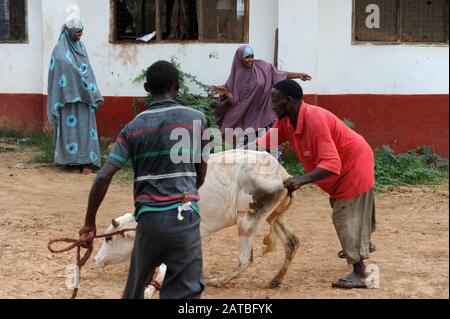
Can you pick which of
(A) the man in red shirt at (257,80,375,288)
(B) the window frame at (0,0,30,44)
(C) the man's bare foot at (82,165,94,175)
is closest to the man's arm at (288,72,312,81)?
(C) the man's bare foot at (82,165,94,175)

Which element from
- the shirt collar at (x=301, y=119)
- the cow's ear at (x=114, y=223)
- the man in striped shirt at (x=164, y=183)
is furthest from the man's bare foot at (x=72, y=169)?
the man in striped shirt at (x=164, y=183)

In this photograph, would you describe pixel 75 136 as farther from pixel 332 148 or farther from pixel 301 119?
pixel 332 148

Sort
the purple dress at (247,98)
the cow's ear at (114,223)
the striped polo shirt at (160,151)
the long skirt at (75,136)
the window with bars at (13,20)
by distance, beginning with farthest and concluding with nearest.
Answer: the window with bars at (13,20) < the long skirt at (75,136) < the purple dress at (247,98) < the cow's ear at (114,223) < the striped polo shirt at (160,151)

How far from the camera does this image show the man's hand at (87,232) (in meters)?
3.92

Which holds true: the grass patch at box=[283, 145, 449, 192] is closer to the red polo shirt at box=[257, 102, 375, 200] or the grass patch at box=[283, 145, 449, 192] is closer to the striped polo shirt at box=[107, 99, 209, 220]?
the red polo shirt at box=[257, 102, 375, 200]

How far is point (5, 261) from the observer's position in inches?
233

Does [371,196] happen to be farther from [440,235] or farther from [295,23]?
[295,23]

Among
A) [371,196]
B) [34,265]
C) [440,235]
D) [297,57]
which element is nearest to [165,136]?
[371,196]

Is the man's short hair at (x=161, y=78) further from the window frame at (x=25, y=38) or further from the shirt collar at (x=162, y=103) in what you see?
the window frame at (x=25, y=38)

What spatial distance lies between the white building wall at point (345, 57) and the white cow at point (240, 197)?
5175mm

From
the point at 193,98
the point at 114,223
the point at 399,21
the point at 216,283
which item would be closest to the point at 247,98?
the point at 193,98

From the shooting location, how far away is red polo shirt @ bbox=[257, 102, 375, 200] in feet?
16.3

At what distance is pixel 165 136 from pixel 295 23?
6.96m

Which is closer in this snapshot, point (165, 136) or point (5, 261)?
point (165, 136)
